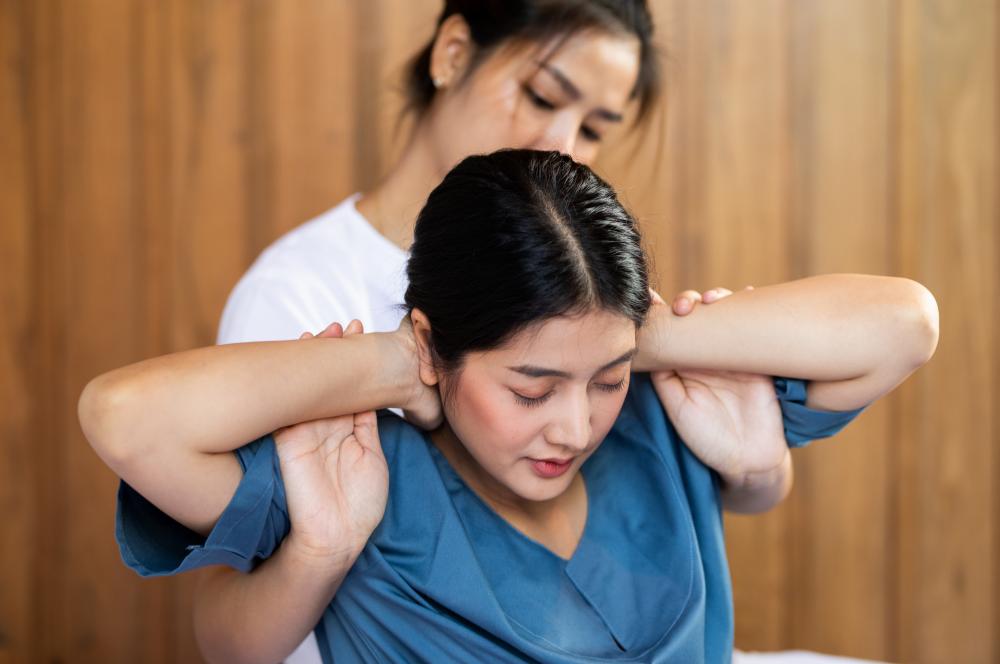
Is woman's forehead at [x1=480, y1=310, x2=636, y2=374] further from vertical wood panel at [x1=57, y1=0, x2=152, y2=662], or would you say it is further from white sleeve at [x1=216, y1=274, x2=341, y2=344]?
vertical wood panel at [x1=57, y1=0, x2=152, y2=662]

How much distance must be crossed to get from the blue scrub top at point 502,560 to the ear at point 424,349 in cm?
10

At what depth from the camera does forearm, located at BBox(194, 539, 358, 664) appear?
1.12m

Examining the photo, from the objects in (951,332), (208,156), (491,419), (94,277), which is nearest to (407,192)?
(491,419)

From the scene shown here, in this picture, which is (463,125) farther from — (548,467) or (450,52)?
(548,467)

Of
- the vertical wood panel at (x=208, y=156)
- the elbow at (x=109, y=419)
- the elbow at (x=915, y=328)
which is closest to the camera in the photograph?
the elbow at (x=109, y=419)

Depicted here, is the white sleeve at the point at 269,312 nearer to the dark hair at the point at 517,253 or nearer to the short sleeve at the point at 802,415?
the dark hair at the point at 517,253

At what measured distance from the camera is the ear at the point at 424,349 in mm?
1203

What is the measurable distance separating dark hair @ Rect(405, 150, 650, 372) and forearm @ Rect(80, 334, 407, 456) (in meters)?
0.11

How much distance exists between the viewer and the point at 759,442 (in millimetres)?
1357

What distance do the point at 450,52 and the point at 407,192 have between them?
246 millimetres

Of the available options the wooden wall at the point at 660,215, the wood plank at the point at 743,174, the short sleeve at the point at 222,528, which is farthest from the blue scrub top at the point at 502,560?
the wood plank at the point at 743,174

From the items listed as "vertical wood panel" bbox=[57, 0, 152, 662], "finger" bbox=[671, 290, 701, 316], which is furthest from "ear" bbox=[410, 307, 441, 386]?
"vertical wood panel" bbox=[57, 0, 152, 662]

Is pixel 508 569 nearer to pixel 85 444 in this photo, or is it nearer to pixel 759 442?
pixel 759 442

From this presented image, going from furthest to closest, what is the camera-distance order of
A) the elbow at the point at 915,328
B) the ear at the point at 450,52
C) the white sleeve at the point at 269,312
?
the ear at the point at 450,52, the white sleeve at the point at 269,312, the elbow at the point at 915,328
